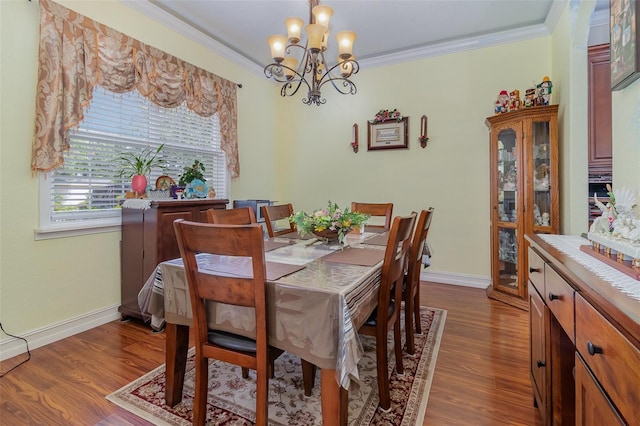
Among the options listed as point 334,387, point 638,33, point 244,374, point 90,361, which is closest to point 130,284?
point 90,361

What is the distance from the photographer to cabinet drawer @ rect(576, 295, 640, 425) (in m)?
0.61

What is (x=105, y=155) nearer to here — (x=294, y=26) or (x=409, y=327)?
(x=294, y=26)

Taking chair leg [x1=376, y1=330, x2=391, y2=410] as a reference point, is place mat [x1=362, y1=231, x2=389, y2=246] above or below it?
above

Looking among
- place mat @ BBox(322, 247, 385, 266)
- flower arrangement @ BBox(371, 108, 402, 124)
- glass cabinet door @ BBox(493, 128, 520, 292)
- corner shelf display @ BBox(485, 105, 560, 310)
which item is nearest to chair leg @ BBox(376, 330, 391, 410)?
place mat @ BBox(322, 247, 385, 266)

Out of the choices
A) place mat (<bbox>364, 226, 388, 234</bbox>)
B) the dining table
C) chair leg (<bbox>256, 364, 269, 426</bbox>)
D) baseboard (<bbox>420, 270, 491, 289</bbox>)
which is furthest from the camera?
baseboard (<bbox>420, 270, 491, 289</bbox>)

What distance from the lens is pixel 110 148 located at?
264cm

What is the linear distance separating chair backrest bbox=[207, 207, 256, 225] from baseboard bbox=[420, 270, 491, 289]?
8.35 feet

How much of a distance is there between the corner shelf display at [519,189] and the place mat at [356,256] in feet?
6.37

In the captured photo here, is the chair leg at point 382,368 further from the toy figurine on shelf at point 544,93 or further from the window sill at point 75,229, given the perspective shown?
the toy figurine on shelf at point 544,93

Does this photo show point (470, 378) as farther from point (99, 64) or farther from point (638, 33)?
point (99, 64)

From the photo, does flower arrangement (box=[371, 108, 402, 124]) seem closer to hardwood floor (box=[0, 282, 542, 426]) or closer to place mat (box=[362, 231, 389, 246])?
place mat (box=[362, 231, 389, 246])

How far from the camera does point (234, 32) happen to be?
338 cm

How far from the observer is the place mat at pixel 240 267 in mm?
1293

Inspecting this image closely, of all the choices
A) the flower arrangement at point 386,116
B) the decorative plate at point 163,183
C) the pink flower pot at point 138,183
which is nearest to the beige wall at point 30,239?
the pink flower pot at point 138,183
